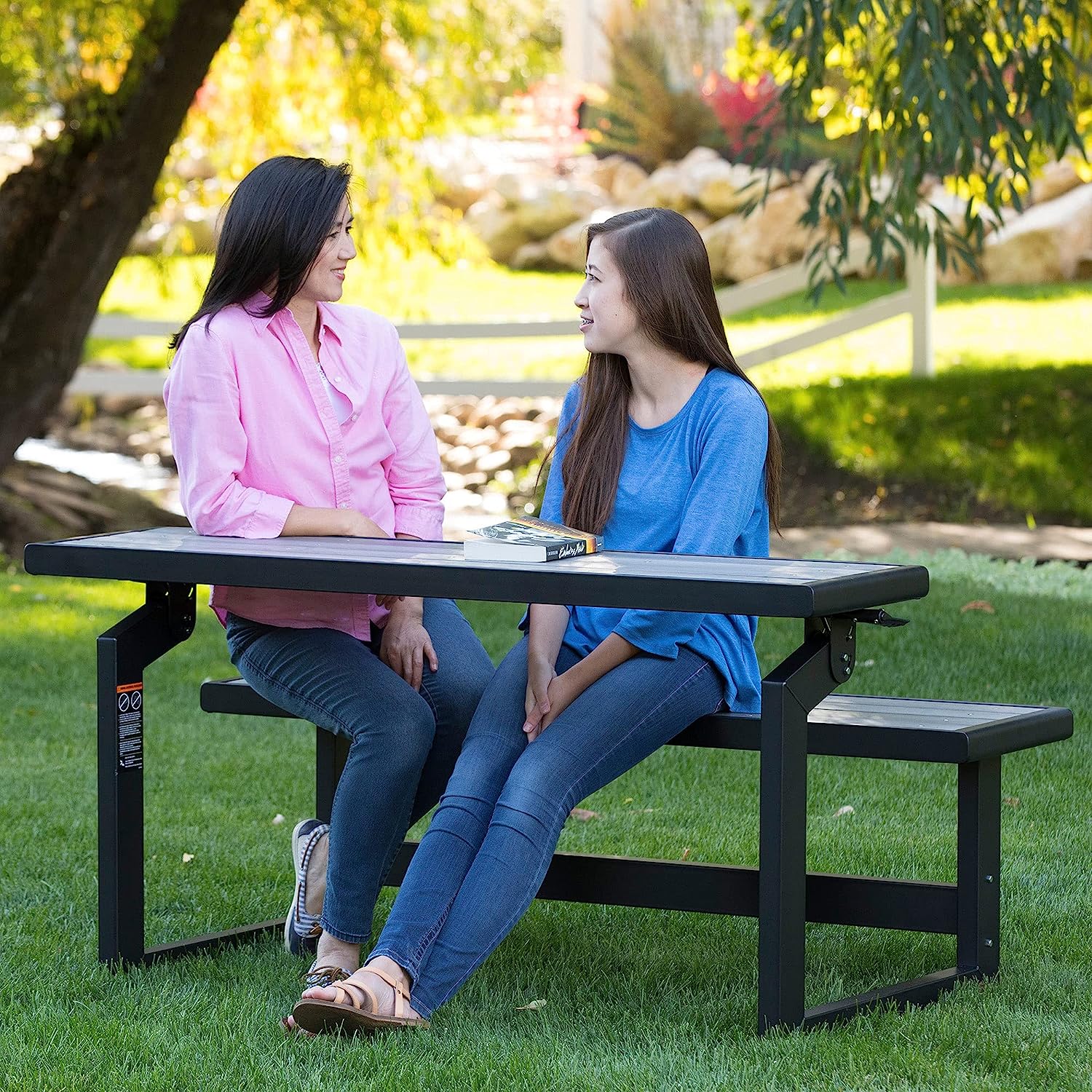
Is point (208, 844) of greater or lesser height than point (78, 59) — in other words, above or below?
below

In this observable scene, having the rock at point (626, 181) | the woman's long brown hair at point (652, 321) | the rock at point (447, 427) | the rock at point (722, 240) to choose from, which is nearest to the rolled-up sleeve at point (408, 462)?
the woman's long brown hair at point (652, 321)

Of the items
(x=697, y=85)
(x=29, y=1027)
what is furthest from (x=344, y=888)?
(x=697, y=85)

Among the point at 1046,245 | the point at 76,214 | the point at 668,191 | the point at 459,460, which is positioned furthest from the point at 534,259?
the point at 76,214

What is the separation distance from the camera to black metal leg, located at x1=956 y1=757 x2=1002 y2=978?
3229 mm

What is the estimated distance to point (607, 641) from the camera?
10.5 feet

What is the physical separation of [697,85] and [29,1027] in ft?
61.2

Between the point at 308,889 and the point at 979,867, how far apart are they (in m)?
1.33

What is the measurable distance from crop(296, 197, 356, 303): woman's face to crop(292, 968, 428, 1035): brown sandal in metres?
1.37

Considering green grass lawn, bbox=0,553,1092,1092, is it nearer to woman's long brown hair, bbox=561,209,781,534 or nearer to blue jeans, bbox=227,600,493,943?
blue jeans, bbox=227,600,493,943

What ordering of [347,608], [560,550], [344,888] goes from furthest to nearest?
[347,608]
[344,888]
[560,550]

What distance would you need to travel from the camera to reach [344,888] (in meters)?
3.23

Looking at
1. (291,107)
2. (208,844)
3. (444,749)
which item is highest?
(291,107)

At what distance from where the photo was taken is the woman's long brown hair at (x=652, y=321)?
→ 340cm

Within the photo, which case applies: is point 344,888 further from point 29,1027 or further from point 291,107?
point 291,107
